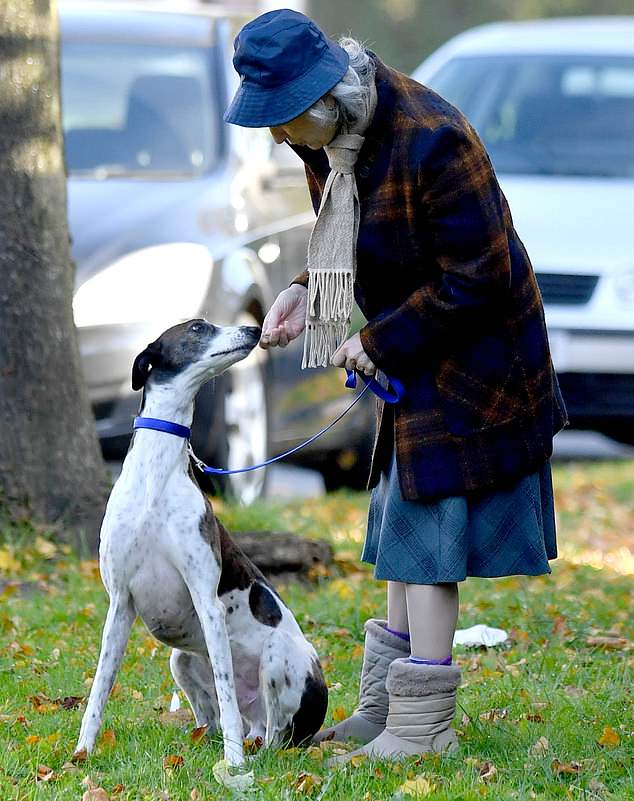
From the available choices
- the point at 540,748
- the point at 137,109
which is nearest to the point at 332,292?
the point at 540,748

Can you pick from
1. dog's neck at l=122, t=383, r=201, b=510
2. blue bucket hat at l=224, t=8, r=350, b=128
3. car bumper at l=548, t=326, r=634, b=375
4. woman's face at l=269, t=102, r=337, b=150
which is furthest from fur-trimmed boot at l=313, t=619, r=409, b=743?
car bumper at l=548, t=326, r=634, b=375

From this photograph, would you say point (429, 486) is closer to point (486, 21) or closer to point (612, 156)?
point (612, 156)

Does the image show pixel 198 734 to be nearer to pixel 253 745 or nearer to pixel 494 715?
pixel 253 745

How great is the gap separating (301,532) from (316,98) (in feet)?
11.6

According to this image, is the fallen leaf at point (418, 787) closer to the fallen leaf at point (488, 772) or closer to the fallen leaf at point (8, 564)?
the fallen leaf at point (488, 772)

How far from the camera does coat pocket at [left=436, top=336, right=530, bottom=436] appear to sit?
3.66 m

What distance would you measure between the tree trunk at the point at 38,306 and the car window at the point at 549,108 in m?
3.18

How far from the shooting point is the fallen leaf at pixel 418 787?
11.3 ft

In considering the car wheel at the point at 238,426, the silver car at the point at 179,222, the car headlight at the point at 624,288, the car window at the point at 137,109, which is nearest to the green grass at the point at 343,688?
the car wheel at the point at 238,426

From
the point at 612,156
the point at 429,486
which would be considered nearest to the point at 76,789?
the point at 429,486

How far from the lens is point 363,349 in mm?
3676

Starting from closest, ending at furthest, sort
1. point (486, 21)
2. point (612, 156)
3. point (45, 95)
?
1. point (45, 95)
2. point (612, 156)
3. point (486, 21)

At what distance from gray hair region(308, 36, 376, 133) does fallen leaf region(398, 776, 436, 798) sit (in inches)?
63.6

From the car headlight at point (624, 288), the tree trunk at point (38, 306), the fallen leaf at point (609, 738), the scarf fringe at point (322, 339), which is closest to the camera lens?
the scarf fringe at point (322, 339)
